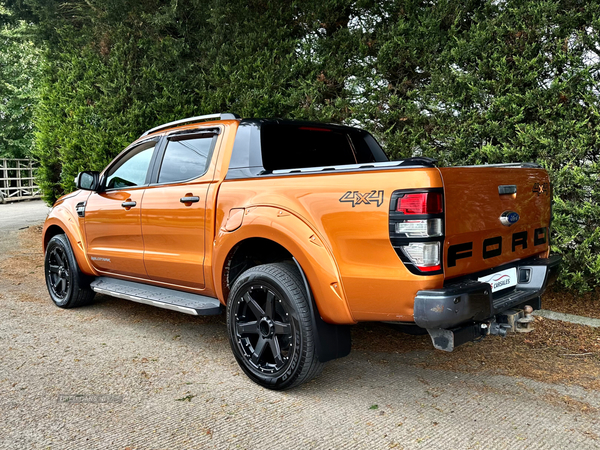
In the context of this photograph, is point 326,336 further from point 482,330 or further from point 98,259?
point 98,259

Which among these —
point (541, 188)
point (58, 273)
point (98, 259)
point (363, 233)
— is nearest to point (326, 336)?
point (363, 233)

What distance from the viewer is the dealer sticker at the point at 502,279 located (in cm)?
327

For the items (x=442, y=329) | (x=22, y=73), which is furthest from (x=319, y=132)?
(x=22, y=73)

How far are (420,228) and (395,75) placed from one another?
3.78m

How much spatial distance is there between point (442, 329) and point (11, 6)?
12.1m

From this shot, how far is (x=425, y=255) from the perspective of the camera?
279 cm

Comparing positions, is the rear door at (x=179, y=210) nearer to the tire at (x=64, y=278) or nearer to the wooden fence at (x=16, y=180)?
the tire at (x=64, y=278)

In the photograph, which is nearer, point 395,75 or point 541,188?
point 541,188

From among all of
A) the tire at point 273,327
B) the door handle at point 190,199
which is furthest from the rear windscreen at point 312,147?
the tire at point 273,327

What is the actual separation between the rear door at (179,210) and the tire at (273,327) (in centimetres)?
61

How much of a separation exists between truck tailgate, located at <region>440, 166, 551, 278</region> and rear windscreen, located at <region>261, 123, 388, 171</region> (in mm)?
1518

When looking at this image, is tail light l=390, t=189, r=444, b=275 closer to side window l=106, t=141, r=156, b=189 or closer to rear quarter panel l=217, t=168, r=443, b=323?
rear quarter panel l=217, t=168, r=443, b=323

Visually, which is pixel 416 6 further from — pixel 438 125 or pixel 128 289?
pixel 128 289

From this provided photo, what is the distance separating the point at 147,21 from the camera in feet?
26.1
